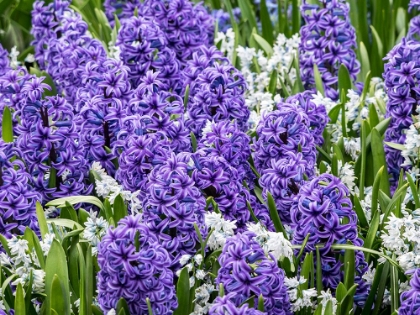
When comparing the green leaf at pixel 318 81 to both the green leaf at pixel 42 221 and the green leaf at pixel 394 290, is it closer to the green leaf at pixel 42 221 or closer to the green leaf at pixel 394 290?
the green leaf at pixel 394 290

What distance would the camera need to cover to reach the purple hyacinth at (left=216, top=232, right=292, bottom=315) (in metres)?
2.69

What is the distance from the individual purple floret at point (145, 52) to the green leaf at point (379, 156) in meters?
1.31

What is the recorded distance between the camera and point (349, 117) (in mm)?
4531

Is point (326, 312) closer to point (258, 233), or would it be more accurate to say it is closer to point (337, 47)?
point (258, 233)

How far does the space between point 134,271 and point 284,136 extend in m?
1.22

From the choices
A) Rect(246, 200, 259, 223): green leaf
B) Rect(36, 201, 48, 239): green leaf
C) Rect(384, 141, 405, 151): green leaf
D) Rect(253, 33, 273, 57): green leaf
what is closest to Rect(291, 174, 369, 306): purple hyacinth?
Rect(246, 200, 259, 223): green leaf

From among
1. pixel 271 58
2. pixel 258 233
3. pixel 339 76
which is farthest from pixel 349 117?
pixel 258 233

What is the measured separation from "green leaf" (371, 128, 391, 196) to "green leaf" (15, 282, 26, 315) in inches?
80.8

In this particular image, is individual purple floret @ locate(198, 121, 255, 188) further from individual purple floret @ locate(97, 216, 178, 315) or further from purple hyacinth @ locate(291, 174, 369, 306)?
individual purple floret @ locate(97, 216, 178, 315)

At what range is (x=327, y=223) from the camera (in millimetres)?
3047

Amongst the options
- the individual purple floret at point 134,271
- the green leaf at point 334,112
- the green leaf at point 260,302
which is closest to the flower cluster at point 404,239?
the green leaf at point 260,302

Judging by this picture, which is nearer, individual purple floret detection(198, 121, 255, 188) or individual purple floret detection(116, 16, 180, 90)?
individual purple floret detection(198, 121, 255, 188)

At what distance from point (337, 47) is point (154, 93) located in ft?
5.11

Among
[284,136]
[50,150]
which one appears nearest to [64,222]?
[50,150]
